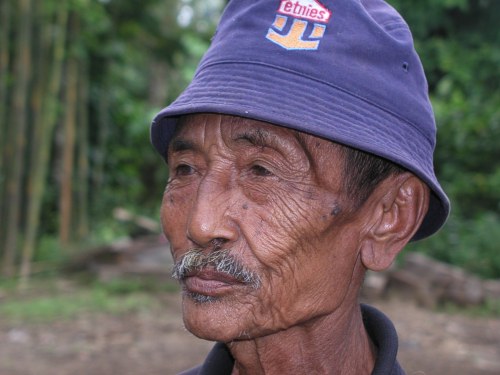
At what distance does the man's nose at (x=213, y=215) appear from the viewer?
1.53 meters

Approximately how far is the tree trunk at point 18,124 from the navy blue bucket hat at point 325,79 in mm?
7697

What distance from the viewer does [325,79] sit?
4.93 ft

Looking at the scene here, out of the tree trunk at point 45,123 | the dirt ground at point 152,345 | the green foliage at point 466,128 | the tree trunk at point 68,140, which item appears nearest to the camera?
the dirt ground at point 152,345

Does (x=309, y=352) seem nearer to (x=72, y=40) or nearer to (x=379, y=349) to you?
(x=379, y=349)

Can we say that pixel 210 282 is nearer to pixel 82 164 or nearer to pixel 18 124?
pixel 18 124

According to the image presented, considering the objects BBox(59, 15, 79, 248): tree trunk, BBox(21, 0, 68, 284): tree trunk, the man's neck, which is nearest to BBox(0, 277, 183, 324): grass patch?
A: BBox(21, 0, 68, 284): tree trunk

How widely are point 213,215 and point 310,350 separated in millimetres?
447

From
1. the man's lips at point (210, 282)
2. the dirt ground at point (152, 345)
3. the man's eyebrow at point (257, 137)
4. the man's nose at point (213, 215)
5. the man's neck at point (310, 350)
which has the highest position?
the man's eyebrow at point (257, 137)

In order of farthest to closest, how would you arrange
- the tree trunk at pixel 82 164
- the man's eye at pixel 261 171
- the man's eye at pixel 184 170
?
1. the tree trunk at pixel 82 164
2. the man's eye at pixel 184 170
3. the man's eye at pixel 261 171

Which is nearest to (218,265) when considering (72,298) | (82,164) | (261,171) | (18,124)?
(261,171)

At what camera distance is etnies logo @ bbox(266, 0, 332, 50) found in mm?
1527

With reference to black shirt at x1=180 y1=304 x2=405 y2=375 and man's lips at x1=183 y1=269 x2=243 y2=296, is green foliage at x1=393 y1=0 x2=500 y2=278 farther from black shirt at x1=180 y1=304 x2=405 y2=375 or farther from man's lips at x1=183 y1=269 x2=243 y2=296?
man's lips at x1=183 y1=269 x2=243 y2=296

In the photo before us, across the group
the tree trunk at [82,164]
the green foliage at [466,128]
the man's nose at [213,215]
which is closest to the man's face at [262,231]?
the man's nose at [213,215]

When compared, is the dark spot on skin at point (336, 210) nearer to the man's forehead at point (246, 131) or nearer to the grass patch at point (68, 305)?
the man's forehead at point (246, 131)
